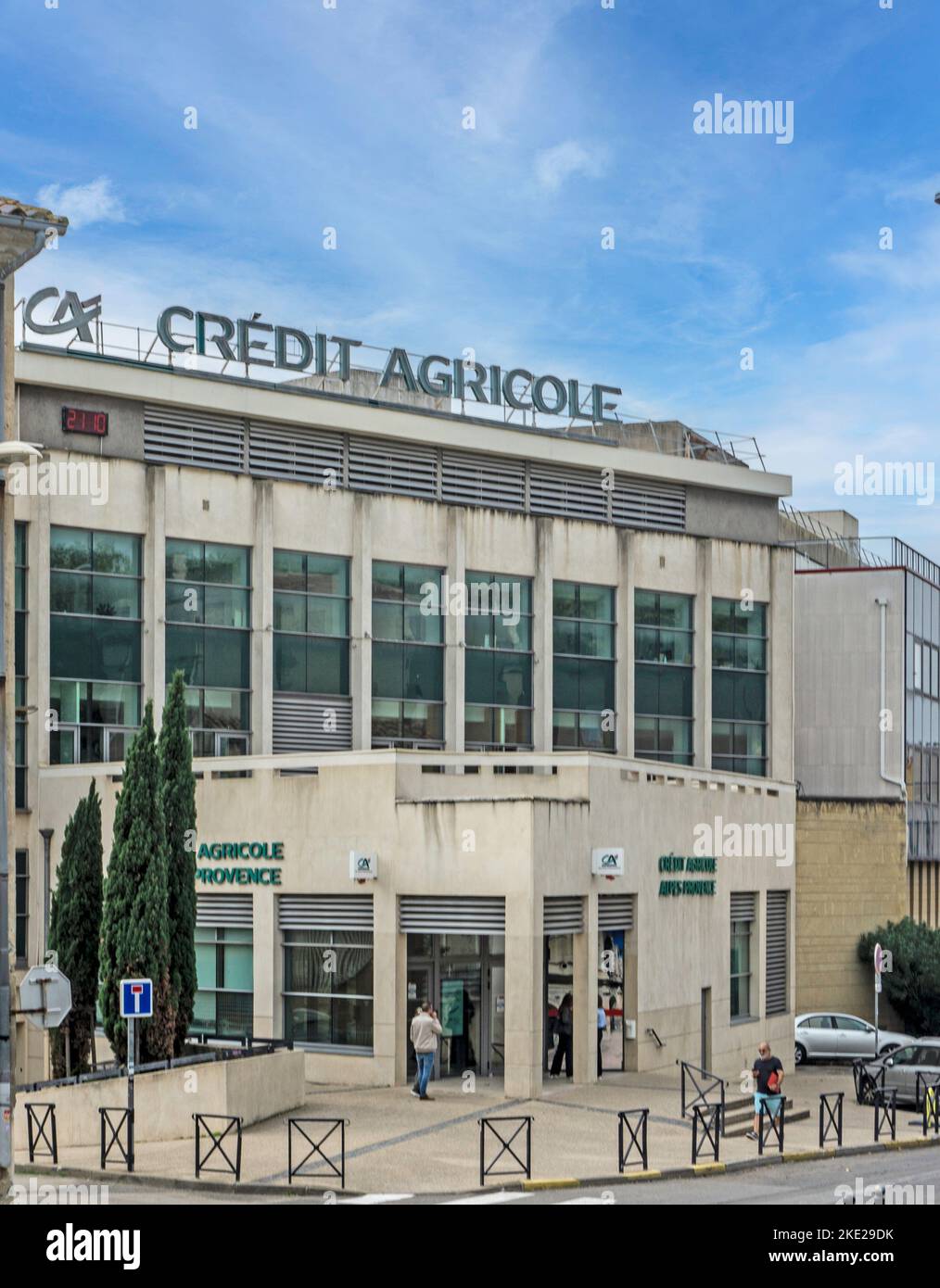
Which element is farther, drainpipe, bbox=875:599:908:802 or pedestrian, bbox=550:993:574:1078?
drainpipe, bbox=875:599:908:802

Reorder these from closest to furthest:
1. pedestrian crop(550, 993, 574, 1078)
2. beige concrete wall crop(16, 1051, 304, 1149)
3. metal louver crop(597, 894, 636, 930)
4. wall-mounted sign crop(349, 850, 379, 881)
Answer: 1. beige concrete wall crop(16, 1051, 304, 1149)
2. wall-mounted sign crop(349, 850, 379, 881)
3. pedestrian crop(550, 993, 574, 1078)
4. metal louver crop(597, 894, 636, 930)

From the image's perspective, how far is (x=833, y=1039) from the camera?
4453 cm

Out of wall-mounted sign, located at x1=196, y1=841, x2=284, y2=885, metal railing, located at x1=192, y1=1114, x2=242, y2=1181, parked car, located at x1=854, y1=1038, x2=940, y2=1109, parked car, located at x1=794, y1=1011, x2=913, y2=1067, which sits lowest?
parked car, located at x1=794, y1=1011, x2=913, y2=1067

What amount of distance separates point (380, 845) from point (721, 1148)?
854 cm

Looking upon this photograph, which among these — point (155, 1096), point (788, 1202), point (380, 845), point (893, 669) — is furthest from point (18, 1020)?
point (893, 669)

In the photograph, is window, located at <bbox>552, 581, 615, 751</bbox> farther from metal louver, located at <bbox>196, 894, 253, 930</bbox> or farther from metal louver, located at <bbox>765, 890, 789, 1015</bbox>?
metal louver, located at <bbox>196, 894, 253, 930</bbox>

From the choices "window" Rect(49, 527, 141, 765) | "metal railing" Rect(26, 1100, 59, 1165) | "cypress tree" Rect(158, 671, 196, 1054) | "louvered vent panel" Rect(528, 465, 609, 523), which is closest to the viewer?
"metal railing" Rect(26, 1100, 59, 1165)

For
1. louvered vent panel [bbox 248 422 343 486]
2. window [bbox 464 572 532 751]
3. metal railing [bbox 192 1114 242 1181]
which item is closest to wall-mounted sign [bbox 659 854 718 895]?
window [bbox 464 572 532 751]

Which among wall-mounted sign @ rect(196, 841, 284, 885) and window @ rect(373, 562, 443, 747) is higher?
window @ rect(373, 562, 443, 747)

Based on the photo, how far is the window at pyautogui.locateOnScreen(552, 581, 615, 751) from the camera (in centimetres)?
4825

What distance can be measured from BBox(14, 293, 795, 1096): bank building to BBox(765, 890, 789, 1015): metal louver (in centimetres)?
17

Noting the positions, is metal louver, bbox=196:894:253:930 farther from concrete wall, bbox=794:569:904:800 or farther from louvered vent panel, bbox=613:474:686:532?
concrete wall, bbox=794:569:904:800

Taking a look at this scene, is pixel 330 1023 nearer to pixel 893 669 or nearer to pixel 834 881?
pixel 834 881

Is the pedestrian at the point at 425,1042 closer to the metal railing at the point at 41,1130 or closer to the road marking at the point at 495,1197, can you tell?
the metal railing at the point at 41,1130
